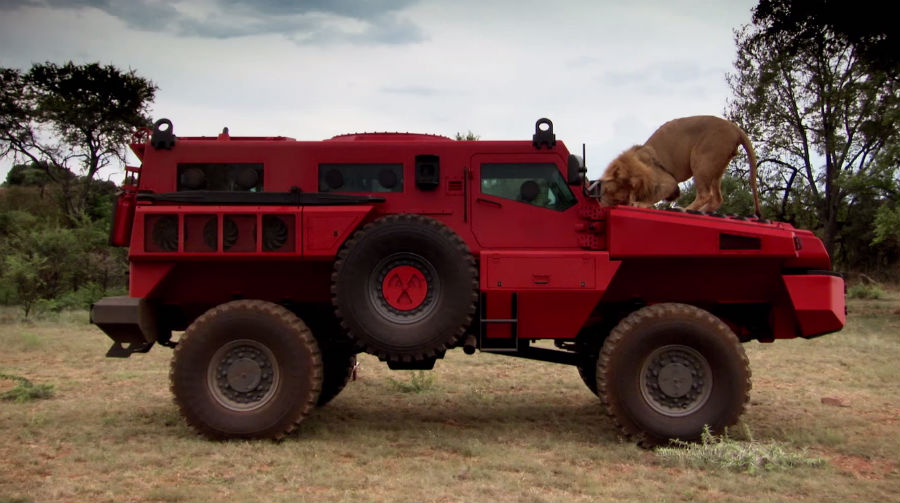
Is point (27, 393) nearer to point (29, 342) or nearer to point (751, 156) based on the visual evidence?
point (29, 342)

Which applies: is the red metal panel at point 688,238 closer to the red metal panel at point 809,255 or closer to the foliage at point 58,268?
the red metal panel at point 809,255

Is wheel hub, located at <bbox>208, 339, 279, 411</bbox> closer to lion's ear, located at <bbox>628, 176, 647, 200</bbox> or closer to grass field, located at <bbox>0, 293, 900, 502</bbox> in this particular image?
grass field, located at <bbox>0, 293, 900, 502</bbox>

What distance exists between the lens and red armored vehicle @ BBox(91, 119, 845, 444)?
7230 millimetres

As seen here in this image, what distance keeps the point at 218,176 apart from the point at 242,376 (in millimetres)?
1698

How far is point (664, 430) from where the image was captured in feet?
23.7

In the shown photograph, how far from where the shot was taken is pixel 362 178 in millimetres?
7605

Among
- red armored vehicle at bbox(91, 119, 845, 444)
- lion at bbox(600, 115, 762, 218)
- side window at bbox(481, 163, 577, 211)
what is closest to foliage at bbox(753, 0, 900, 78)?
lion at bbox(600, 115, 762, 218)

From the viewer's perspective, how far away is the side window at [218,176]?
24.9ft

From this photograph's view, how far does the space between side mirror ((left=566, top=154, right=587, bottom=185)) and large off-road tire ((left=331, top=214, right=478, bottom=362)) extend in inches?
44.2

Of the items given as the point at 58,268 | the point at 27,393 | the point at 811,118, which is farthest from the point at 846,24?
the point at 58,268

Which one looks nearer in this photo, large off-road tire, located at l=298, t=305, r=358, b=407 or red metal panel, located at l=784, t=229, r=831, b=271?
red metal panel, located at l=784, t=229, r=831, b=271

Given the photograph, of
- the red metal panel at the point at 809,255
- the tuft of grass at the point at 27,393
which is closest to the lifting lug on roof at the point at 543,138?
the red metal panel at the point at 809,255

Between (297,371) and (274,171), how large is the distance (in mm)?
1691

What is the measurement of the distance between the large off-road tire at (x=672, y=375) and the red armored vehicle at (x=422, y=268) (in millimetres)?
12
